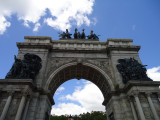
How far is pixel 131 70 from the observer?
12461 millimetres

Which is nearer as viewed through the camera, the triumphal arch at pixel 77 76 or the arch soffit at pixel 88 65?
the triumphal arch at pixel 77 76

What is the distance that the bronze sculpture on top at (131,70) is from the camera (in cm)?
1205

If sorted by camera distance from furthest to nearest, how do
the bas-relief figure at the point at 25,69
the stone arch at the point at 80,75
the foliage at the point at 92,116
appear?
the foliage at the point at 92,116
the stone arch at the point at 80,75
the bas-relief figure at the point at 25,69

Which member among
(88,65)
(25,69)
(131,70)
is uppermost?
(88,65)

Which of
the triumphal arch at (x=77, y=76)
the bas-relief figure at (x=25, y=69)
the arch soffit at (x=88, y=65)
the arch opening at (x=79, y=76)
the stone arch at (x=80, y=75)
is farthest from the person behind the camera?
the arch opening at (x=79, y=76)

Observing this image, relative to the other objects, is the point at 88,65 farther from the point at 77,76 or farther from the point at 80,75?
the point at 77,76

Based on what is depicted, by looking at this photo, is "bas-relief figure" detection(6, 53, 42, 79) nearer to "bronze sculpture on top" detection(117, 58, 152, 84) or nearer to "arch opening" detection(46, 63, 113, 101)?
"arch opening" detection(46, 63, 113, 101)

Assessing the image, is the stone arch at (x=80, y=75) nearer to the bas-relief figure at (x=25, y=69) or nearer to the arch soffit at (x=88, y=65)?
the arch soffit at (x=88, y=65)

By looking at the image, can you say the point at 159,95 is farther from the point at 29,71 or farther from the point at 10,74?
the point at 10,74

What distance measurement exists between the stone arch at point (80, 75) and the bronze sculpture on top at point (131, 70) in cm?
168

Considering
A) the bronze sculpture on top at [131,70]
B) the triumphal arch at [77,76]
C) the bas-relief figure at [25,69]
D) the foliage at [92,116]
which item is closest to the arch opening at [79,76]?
the triumphal arch at [77,76]

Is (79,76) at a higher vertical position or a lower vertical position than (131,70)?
higher

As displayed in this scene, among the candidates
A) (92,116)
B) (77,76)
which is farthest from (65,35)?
(92,116)

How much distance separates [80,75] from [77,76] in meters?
0.47
